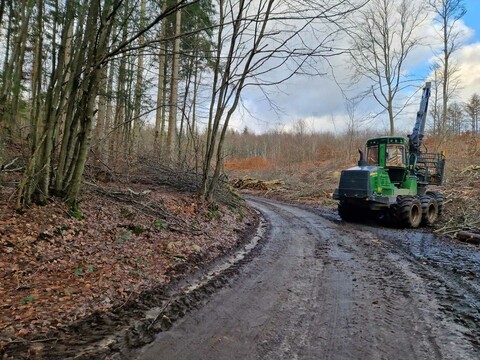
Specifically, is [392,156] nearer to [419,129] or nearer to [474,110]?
[419,129]

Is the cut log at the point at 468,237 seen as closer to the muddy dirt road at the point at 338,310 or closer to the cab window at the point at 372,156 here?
the muddy dirt road at the point at 338,310

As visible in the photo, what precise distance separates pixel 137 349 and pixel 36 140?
4.34 meters

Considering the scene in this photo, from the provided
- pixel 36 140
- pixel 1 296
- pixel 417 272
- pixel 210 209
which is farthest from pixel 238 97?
pixel 1 296

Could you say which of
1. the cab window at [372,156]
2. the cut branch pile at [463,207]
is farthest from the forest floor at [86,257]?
the cab window at [372,156]

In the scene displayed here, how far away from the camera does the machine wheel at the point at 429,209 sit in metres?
12.2

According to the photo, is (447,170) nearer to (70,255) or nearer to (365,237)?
(365,237)

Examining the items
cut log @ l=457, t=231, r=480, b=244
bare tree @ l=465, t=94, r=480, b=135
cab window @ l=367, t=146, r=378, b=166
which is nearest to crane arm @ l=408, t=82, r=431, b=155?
cab window @ l=367, t=146, r=378, b=166

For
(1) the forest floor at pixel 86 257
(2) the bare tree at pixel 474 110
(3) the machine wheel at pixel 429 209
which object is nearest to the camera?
(1) the forest floor at pixel 86 257

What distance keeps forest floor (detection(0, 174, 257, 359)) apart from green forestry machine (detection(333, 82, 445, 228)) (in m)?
5.15

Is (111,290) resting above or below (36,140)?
below

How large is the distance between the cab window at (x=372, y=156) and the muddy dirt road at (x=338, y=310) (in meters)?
5.52

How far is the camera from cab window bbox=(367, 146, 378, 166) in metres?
12.9

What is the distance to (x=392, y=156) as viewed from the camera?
1255cm

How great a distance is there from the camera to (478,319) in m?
4.22
